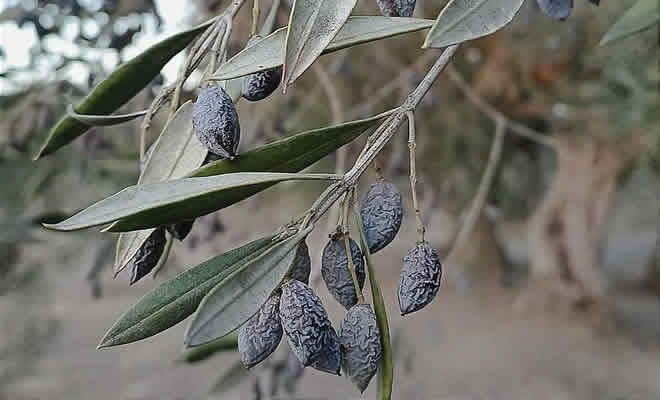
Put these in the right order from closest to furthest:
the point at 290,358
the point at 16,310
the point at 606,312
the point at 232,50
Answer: the point at 290,358
the point at 232,50
the point at 16,310
the point at 606,312

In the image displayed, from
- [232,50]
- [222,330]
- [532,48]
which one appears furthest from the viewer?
[532,48]

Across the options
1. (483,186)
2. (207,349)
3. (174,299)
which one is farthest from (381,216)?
(483,186)

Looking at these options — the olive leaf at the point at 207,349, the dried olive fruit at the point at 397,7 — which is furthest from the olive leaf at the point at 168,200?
the olive leaf at the point at 207,349

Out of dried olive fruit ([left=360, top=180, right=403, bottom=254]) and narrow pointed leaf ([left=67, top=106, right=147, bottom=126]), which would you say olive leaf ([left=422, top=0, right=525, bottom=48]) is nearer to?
dried olive fruit ([left=360, top=180, right=403, bottom=254])

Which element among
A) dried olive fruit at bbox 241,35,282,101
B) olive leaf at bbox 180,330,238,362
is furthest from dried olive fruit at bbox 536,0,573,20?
olive leaf at bbox 180,330,238,362

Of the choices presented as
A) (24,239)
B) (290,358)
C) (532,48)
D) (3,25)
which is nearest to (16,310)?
(24,239)

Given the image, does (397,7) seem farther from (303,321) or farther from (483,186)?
(483,186)

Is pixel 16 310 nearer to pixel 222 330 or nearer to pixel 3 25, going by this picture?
pixel 3 25

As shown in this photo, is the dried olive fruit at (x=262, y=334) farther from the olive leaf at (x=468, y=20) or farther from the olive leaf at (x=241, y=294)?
the olive leaf at (x=468, y=20)

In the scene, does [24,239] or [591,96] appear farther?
[591,96]
